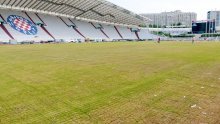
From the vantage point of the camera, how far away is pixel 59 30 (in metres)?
79.8

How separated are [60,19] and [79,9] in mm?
7699

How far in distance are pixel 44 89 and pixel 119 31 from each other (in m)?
103

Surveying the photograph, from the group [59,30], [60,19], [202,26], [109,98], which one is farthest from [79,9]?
[109,98]

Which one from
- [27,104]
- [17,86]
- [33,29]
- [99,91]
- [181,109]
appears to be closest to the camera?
[181,109]

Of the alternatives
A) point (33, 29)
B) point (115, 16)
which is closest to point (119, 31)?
point (115, 16)

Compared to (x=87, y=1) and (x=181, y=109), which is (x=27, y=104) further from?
(x=87, y=1)

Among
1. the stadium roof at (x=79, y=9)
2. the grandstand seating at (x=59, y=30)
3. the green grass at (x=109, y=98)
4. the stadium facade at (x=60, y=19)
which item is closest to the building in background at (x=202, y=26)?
the stadium facade at (x=60, y=19)

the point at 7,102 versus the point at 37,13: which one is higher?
the point at 37,13

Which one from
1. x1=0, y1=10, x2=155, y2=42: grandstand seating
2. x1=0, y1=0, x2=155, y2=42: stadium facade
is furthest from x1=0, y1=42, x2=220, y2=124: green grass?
x1=0, y1=0, x2=155, y2=42: stadium facade

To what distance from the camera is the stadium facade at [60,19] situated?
225ft

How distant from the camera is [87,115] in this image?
660 cm

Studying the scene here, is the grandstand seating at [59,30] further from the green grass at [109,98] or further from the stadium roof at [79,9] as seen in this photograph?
the green grass at [109,98]

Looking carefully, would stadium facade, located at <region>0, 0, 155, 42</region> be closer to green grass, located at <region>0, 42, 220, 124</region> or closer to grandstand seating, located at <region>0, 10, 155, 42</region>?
grandstand seating, located at <region>0, 10, 155, 42</region>

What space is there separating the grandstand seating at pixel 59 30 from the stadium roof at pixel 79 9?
1.64 m
